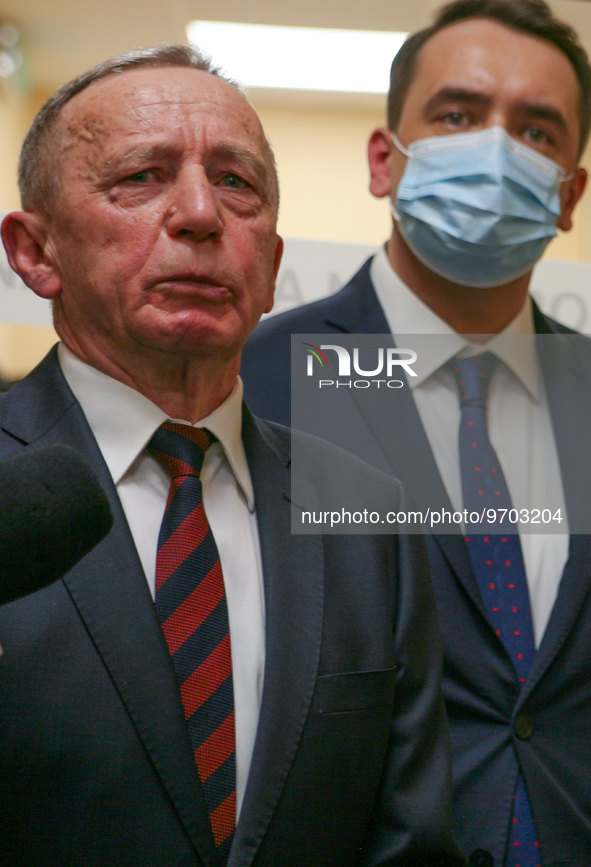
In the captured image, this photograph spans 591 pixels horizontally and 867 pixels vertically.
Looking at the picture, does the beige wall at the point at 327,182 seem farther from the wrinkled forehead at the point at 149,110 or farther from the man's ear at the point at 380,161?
the wrinkled forehead at the point at 149,110

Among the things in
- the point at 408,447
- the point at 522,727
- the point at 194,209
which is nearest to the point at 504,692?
the point at 522,727

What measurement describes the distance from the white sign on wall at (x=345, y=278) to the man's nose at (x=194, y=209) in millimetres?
715

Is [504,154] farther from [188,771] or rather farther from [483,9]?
[188,771]

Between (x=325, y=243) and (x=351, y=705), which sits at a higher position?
(x=325, y=243)

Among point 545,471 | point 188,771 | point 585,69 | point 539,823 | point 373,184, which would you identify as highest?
point 585,69

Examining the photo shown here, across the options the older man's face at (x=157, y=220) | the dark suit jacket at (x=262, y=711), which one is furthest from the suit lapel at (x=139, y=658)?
the older man's face at (x=157, y=220)

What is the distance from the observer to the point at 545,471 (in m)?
1.77

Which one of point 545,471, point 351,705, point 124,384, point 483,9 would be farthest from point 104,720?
point 483,9

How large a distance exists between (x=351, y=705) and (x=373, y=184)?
116 centimetres

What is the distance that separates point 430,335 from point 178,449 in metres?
0.70

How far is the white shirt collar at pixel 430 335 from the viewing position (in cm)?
179

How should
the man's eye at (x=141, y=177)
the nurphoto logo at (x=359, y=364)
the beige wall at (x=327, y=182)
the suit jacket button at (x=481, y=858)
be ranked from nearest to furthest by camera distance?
the man's eye at (x=141, y=177)
the suit jacket button at (x=481, y=858)
the nurphoto logo at (x=359, y=364)
the beige wall at (x=327, y=182)

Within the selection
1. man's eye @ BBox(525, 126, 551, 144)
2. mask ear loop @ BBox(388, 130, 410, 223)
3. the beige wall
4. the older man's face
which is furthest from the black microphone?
the beige wall

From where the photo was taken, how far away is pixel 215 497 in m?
1.35
